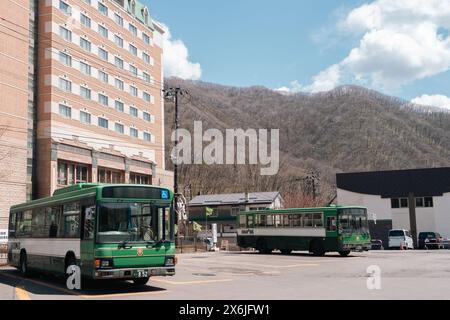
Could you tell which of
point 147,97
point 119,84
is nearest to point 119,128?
point 119,84

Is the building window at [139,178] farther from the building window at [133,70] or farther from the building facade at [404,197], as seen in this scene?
the building facade at [404,197]

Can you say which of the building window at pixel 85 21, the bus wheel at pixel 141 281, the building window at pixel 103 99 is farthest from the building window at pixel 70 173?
the bus wheel at pixel 141 281

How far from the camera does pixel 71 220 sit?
15.7m

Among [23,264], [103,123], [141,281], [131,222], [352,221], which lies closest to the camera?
[131,222]

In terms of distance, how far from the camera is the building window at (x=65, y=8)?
187 ft

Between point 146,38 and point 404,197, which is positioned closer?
point 404,197

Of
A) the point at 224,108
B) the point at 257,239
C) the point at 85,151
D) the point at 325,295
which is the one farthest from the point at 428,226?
the point at 224,108

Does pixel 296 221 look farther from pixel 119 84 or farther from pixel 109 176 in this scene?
pixel 119 84

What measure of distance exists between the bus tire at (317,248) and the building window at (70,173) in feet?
107

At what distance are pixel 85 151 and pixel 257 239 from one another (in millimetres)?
29722

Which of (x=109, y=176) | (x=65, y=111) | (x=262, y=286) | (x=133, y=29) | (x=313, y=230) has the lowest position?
(x=262, y=286)

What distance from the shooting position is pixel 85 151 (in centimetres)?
5928

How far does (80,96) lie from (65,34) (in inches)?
269

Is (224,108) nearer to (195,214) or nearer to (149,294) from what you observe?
(195,214)
